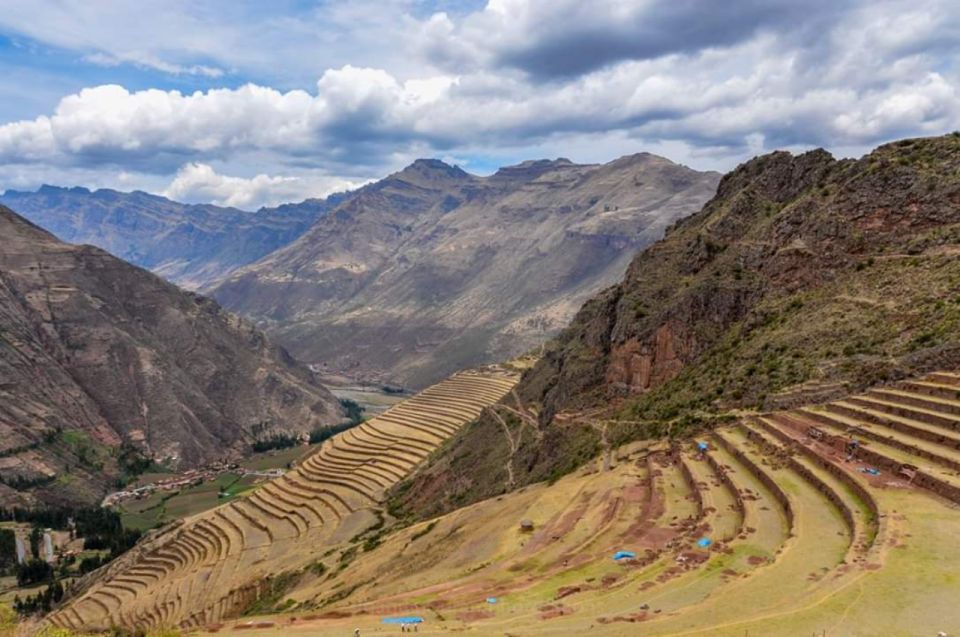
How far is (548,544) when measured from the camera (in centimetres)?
2595

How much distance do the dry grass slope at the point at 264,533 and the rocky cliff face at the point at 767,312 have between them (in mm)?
10287

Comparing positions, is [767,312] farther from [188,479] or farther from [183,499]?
[188,479]

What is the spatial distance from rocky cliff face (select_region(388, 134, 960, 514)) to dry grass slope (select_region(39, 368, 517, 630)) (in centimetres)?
1029

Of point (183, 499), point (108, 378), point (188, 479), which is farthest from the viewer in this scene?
point (108, 378)

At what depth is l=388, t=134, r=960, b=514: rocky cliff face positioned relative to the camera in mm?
34312

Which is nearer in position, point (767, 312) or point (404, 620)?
point (404, 620)

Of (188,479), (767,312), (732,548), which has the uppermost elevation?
(767,312)

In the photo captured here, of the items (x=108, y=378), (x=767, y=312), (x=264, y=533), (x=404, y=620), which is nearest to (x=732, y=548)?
(x=404, y=620)

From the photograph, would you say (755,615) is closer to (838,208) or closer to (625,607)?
(625,607)

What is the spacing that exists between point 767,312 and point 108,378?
152 meters

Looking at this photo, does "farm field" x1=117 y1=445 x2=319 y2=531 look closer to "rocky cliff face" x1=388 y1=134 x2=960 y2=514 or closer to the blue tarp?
"rocky cliff face" x1=388 y1=134 x2=960 y2=514

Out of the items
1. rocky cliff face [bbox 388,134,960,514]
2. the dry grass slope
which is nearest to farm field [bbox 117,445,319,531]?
the dry grass slope

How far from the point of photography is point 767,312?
4334 centimetres

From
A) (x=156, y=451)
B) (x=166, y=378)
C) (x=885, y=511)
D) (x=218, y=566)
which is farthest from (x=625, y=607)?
(x=166, y=378)
